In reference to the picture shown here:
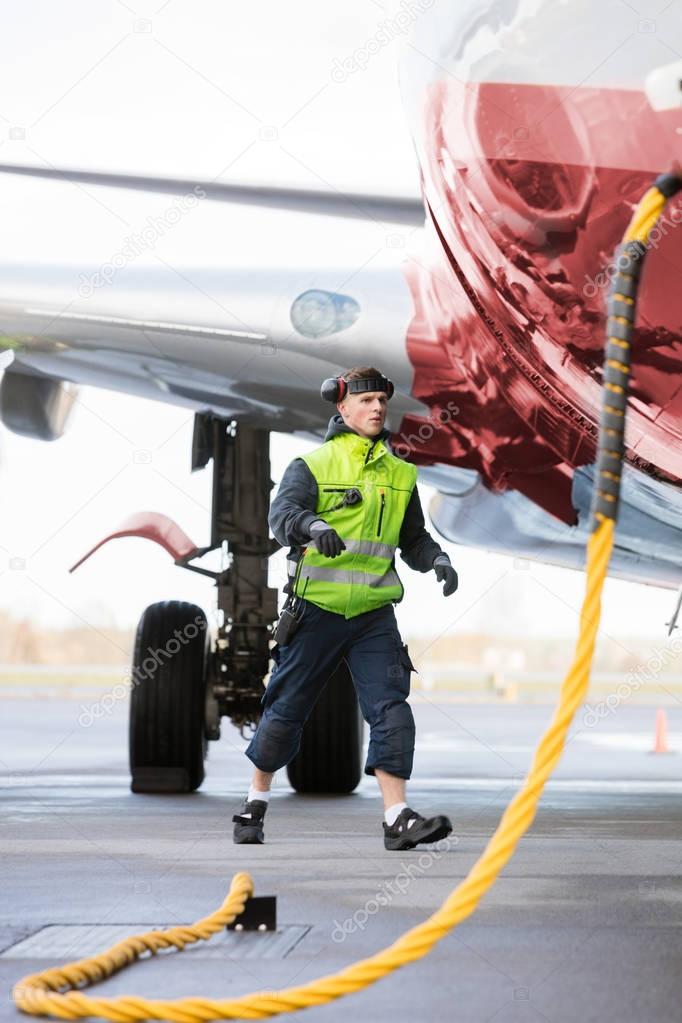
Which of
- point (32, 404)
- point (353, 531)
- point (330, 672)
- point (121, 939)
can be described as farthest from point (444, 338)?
point (121, 939)

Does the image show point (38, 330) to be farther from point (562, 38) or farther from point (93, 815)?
point (562, 38)

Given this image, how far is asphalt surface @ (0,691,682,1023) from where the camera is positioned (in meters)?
2.76

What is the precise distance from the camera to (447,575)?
15.3ft

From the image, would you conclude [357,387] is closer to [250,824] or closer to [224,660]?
[250,824]

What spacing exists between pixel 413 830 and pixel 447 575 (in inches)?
30.9

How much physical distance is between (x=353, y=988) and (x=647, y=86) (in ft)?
9.24

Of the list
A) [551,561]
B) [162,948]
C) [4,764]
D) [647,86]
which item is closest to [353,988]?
[162,948]

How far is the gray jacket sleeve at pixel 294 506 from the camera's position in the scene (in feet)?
15.0

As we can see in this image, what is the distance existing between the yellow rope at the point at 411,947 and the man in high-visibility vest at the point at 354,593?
6.62ft

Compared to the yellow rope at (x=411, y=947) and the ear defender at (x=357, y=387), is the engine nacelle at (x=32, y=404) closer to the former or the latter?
the ear defender at (x=357, y=387)

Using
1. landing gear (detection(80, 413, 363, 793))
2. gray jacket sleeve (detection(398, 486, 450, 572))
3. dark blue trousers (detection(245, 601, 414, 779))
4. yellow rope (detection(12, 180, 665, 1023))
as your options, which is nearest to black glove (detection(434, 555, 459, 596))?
gray jacket sleeve (detection(398, 486, 450, 572))

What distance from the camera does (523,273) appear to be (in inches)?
195

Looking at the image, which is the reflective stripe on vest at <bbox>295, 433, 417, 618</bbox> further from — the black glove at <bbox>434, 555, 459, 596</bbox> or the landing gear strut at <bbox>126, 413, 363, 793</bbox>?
the landing gear strut at <bbox>126, 413, 363, 793</bbox>

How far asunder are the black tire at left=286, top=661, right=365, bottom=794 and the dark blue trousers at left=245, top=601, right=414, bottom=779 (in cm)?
278
